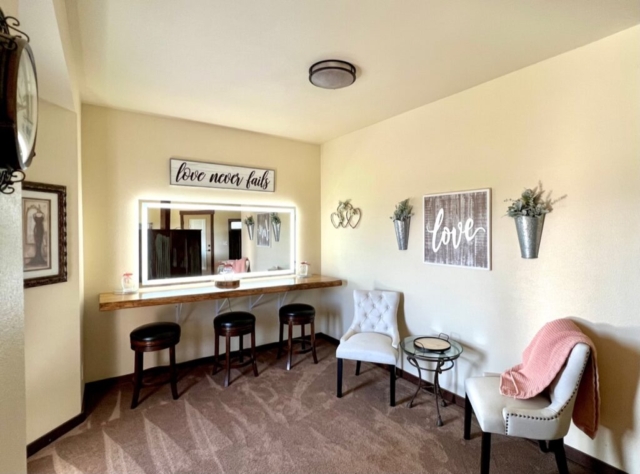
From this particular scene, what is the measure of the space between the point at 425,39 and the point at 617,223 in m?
1.65

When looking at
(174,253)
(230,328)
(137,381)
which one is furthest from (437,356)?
(174,253)

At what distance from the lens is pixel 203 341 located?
147 inches

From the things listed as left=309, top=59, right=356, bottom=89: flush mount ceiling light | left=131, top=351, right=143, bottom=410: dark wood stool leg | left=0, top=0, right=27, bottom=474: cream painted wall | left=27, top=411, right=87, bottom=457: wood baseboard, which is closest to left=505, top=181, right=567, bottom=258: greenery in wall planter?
left=309, top=59, right=356, bottom=89: flush mount ceiling light

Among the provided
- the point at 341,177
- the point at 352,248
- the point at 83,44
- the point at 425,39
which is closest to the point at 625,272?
Result: the point at 425,39

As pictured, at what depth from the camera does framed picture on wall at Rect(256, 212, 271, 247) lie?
162 inches

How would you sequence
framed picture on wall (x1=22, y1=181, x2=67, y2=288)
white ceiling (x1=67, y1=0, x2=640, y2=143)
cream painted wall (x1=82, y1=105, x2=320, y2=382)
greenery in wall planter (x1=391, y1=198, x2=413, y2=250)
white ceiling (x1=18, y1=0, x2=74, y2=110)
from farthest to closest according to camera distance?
greenery in wall planter (x1=391, y1=198, x2=413, y2=250) → cream painted wall (x1=82, y1=105, x2=320, y2=382) → framed picture on wall (x1=22, y1=181, x2=67, y2=288) → white ceiling (x1=67, y1=0, x2=640, y2=143) → white ceiling (x1=18, y1=0, x2=74, y2=110)

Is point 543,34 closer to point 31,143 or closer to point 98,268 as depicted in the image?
point 31,143

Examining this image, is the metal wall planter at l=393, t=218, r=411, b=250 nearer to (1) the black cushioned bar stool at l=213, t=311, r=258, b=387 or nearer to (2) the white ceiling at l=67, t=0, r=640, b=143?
(2) the white ceiling at l=67, t=0, r=640, b=143

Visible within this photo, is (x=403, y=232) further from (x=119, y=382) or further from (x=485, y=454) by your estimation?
(x=119, y=382)

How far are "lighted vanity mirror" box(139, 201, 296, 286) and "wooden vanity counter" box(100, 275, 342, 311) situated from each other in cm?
19

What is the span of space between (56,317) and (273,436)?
72.8 inches

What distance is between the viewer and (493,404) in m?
1.97

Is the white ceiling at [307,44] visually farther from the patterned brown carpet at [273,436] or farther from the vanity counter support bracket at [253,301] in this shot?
the patterned brown carpet at [273,436]

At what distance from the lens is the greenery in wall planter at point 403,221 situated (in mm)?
3229
